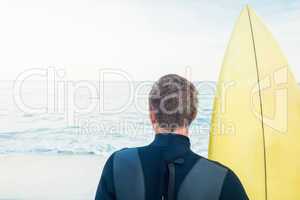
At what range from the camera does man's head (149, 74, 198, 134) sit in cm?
96

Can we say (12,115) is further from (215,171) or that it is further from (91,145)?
(215,171)

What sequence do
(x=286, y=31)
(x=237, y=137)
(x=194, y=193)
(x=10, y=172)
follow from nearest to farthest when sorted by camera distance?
(x=194, y=193)
(x=237, y=137)
(x=286, y=31)
(x=10, y=172)

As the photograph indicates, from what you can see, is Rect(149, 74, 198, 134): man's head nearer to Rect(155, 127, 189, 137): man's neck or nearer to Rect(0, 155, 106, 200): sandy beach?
Rect(155, 127, 189, 137): man's neck

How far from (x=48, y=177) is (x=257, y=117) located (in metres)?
1.81

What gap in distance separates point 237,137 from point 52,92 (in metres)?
1.51

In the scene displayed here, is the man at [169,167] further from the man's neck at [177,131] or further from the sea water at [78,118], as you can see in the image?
the sea water at [78,118]

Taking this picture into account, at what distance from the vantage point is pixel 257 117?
1.66 meters

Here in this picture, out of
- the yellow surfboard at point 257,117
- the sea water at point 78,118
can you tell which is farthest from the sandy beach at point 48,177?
the yellow surfboard at point 257,117

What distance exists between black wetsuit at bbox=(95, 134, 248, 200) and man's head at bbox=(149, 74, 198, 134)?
31 millimetres

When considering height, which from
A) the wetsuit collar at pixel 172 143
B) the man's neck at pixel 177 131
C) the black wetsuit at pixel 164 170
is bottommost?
the black wetsuit at pixel 164 170

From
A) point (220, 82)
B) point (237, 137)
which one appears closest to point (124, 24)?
point (220, 82)

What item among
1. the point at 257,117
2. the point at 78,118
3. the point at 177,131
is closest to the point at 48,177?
the point at 78,118

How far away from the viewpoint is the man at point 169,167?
0.90 metres

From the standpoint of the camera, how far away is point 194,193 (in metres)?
0.90
